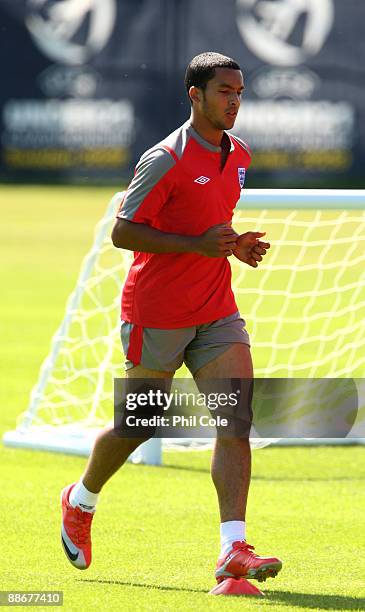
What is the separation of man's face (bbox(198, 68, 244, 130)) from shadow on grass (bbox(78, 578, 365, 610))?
5.99 ft

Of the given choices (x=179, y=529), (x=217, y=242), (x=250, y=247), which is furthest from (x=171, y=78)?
(x=217, y=242)

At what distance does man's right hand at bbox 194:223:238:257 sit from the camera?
552cm

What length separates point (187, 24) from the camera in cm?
2905

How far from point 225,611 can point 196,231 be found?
4.85 feet

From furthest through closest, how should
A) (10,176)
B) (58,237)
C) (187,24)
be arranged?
(10,176), (187,24), (58,237)

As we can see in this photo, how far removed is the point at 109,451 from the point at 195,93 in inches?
58.4

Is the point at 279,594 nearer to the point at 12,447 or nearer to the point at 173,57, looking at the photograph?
the point at 12,447

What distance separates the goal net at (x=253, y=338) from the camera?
8398 mm

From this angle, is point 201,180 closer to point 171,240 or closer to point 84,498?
point 171,240

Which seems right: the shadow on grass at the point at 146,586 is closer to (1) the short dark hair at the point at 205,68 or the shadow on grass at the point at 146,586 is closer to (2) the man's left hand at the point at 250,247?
(2) the man's left hand at the point at 250,247

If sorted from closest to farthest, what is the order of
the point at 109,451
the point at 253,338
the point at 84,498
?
the point at 109,451, the point at 84,498, the point at 253,338

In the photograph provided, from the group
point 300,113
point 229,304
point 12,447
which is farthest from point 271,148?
point 229,304

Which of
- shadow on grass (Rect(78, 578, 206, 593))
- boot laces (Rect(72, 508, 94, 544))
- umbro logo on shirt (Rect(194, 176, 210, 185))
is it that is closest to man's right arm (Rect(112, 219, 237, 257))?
umbro logo on shirt (Rect(194, 176, 210, 185))

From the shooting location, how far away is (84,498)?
239 inches
